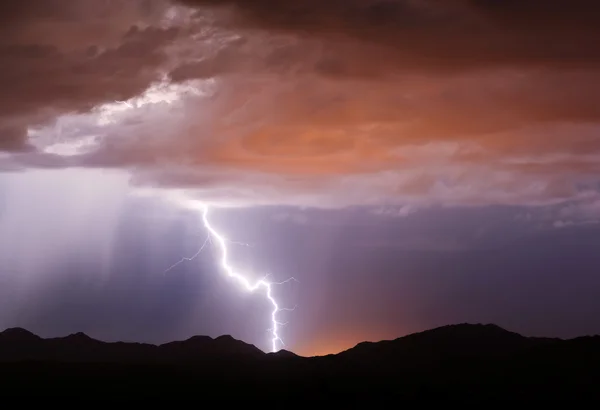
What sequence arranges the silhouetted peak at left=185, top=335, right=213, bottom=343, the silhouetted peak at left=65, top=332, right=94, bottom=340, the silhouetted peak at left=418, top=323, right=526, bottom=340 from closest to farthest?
the silhouetted peak at left=418, top=323, right=526, bottom=340, the silhouetted peak at left=185, top=335, right=213, bottom=343, the silhouetted peak at left=65, top=332, right=94, bottom=340

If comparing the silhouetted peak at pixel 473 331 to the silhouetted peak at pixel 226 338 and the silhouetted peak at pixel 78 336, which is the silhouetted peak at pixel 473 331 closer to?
the silhouetted peak at pixel 226 338

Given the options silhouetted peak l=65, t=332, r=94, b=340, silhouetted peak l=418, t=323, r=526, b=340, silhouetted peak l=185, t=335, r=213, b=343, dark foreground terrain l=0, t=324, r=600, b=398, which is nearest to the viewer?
dark foreground terrain l=0, t=324, r=600, b=398

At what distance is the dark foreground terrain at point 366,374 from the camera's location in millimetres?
79750

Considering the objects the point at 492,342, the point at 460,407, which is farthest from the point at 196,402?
the point at 492,342

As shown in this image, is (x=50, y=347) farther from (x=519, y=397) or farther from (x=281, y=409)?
(x=519, y=397)

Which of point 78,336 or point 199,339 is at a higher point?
point 78,336

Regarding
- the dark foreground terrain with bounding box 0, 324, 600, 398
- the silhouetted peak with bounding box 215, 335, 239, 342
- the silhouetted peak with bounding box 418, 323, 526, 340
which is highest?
the silhouetted peak with bounding box 215, 335, 239, 342

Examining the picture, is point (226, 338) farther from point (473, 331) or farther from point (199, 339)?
point (473, 331)

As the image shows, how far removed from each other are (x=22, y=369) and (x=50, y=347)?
2305 inches

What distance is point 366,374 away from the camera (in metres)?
95.4

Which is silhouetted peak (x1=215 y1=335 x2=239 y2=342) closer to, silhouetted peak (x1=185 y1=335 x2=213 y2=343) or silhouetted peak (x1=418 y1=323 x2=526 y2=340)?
silhouetted peak (x1=185 y1=335 x2=213 y2=343)

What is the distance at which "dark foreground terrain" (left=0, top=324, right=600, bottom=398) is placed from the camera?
79.8 m

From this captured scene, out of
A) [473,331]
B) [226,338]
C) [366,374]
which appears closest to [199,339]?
[226,338]

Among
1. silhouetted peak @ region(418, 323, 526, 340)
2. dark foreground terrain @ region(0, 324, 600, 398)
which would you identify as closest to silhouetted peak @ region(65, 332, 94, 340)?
dark foreground terrain @ region(0, 324, 600, 398)
